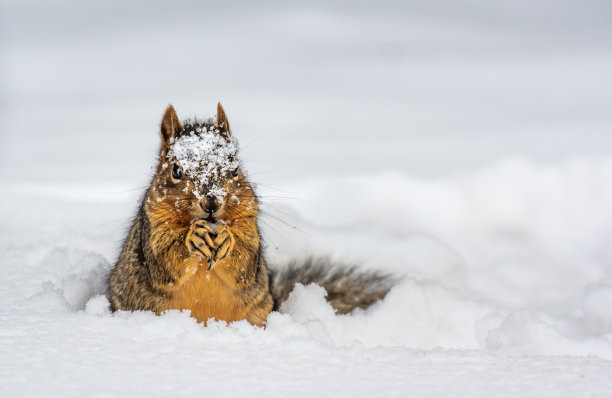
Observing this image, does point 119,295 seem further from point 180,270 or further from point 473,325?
point 473,325

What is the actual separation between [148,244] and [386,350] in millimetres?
1015

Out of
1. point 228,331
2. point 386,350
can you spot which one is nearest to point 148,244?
point 228,331

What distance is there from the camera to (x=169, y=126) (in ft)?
7.91

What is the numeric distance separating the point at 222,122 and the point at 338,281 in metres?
1.30

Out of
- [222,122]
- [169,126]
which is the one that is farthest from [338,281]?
[169,126]

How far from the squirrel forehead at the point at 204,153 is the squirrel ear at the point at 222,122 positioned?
0.05 meters

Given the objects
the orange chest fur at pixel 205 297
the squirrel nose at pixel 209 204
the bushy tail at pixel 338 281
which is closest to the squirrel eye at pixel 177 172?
the squirrel nose at pixel 209 204

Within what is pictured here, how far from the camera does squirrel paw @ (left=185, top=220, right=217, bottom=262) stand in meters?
2.06

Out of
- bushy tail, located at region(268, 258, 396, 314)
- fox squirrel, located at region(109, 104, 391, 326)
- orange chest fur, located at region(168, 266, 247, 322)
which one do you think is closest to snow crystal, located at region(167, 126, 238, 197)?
fox squirrel, located at region(109, 104, 391, 326)

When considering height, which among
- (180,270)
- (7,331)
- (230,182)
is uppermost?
(230,182)

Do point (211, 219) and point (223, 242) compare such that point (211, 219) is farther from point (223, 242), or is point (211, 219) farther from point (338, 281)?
point (338, 281)

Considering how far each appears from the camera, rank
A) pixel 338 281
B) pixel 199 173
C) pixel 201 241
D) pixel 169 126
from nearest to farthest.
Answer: pixel 201 241 → pixel 199 173 → pixel 169 126 → pixel 338 281

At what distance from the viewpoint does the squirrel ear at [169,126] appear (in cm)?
240

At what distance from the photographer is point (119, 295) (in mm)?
2420
